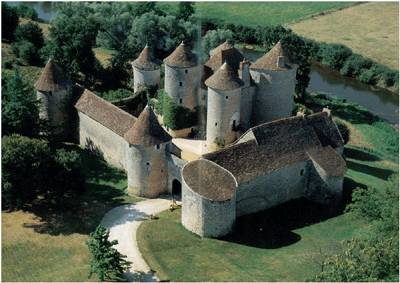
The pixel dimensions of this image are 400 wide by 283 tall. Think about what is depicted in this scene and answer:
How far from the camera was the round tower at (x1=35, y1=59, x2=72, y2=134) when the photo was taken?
5350 centimetres

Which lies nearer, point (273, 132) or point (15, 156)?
point (15, 156)

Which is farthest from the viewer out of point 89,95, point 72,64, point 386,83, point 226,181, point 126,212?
point 386,83

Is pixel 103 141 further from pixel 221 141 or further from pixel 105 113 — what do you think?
pixel 221 141

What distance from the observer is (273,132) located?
45781 millimetres

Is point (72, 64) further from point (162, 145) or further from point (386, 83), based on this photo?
point (386, 83)

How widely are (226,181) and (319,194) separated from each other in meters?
8.57

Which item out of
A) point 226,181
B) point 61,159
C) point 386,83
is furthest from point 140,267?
point 386,83

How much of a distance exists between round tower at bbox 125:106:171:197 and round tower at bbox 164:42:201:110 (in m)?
8.69

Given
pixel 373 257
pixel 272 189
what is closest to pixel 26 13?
pixel 272 189

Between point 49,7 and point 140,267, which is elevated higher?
point 49,7

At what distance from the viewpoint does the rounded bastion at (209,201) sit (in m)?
40.2

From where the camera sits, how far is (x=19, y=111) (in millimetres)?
49688

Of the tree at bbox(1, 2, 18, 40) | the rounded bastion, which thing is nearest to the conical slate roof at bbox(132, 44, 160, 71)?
the rounded bastion

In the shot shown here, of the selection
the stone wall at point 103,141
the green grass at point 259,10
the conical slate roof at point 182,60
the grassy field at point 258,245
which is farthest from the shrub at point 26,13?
the grassy field at point 258,245
